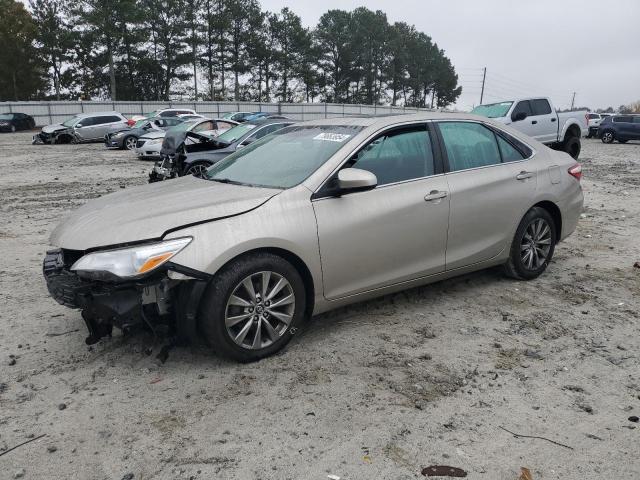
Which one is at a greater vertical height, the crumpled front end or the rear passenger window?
the rear passenger window

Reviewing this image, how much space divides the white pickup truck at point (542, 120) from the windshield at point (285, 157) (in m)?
10.8

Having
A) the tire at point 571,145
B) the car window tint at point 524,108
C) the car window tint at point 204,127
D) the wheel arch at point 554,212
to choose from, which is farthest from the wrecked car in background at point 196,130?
the wheel arch at point 554,212

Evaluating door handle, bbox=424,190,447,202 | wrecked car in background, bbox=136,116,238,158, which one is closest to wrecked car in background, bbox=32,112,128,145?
wrecked car in background, bbox=136,116,238,158

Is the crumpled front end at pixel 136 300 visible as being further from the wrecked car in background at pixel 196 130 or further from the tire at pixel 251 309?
the wrecked car in background at pixel 196 130

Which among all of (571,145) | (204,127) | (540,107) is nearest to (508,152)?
(540,107)

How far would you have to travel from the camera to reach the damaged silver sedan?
132 inches

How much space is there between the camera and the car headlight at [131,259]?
128 inches

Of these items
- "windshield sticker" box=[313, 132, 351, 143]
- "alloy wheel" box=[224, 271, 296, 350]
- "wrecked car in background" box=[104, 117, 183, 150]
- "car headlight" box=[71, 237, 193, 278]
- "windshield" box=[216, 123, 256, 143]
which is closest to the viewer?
"car headlight" box=[71, 237, 193, 278]

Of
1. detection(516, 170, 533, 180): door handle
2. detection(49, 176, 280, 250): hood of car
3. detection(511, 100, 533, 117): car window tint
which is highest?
detection(511, 100, 533, 117): car window tint

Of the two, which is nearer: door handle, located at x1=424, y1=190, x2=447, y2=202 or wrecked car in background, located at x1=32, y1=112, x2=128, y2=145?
door handle, located at x1=424, y1=190, x2=447, y2=202

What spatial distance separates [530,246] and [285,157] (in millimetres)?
2547

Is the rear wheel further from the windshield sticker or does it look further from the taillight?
the windshield sticker

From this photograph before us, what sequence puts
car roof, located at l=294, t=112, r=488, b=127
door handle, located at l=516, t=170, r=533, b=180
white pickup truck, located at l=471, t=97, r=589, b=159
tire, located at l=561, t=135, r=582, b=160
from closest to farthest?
1. car roof, located at l=294, t=112, r=488, b=127
2. door handle, located at l=516, t=170, r=533, b=180
3. white pickup truck, located at l=471, t=97, r=589, b=159
4. tire, located at l=561, t=135, r=582, b=160

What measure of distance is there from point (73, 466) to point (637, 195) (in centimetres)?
1107
